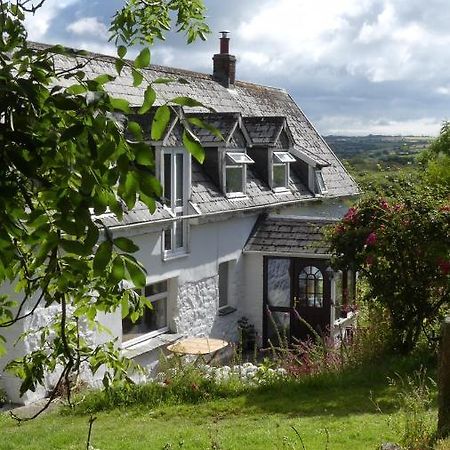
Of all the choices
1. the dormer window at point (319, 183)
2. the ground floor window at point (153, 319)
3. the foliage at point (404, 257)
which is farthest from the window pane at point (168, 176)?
the dormer window at point (319, 183)

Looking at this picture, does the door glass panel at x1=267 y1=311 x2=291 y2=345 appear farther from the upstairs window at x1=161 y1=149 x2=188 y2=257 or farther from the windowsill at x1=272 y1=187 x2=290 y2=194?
the upstairs window at x1=161 y1=149 x2=188 y2=257

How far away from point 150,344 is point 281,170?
27.5 feet

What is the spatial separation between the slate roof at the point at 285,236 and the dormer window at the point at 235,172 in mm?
1439

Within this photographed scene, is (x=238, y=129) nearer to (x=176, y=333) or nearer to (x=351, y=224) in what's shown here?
(x=176, y=333)

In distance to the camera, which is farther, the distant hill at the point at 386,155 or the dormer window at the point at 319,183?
the dormer window at the point at 319,183

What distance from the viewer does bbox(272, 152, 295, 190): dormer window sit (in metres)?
22.1

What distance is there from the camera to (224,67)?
82.5ft

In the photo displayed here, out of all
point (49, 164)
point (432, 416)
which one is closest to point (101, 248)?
point (49, 164)

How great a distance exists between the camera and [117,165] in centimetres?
210

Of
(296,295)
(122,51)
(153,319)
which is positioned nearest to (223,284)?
(296,295)

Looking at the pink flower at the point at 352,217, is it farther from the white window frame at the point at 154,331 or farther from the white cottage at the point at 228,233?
the white window frame at the point at 154,331

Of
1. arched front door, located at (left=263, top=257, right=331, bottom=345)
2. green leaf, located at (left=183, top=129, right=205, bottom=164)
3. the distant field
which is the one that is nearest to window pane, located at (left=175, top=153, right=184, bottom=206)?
arched front door, located at (left=263, top=257, right=331, bottom=345)

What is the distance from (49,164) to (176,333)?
15552 mm

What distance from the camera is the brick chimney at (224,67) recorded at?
82.1ft
